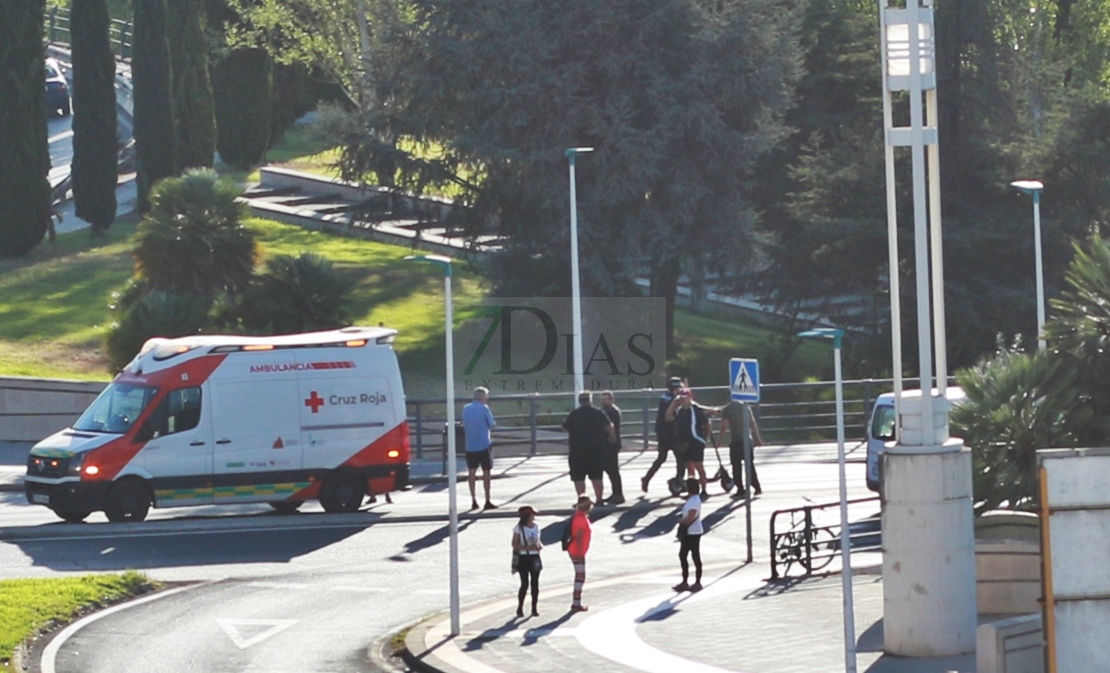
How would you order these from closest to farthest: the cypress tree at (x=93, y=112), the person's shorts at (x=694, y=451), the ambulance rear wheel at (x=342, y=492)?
1. the person's shorts at (x=694, y=451)
2. the ambulance rear wheel at (x=342, y=492)
3. the cypress tree at (x=93, y=112)

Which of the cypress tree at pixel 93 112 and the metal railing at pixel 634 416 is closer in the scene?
the metal railing at pixel 634 416

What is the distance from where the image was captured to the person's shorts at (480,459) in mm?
24219

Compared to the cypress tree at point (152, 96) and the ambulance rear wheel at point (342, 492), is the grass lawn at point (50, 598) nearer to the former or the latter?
the ambulance rear wheel at point (342, 492)

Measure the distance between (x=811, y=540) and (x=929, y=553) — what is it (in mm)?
5319

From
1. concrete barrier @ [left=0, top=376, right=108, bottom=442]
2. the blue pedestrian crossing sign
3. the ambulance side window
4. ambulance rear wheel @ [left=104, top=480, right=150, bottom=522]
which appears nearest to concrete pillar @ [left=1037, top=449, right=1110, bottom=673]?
the blue pedestrian crossing sign

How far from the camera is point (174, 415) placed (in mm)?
23484

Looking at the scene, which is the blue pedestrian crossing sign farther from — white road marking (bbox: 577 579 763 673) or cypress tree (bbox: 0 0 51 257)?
cypress tree (bbox: 0 0 51 257)

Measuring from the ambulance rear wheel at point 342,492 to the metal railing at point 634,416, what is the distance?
6175 mm

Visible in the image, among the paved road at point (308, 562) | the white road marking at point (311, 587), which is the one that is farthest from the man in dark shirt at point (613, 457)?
the white road marking at point (311, 587)

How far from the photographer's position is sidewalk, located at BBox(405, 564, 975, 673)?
582 inches

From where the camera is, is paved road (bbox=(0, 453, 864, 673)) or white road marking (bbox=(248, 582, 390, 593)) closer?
paved road (bbox=(0, 453, 864, 673))

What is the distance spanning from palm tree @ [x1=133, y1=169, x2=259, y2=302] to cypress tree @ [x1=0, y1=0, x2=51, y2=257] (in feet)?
28.3

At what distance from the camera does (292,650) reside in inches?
644

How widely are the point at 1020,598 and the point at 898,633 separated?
7.54ft
